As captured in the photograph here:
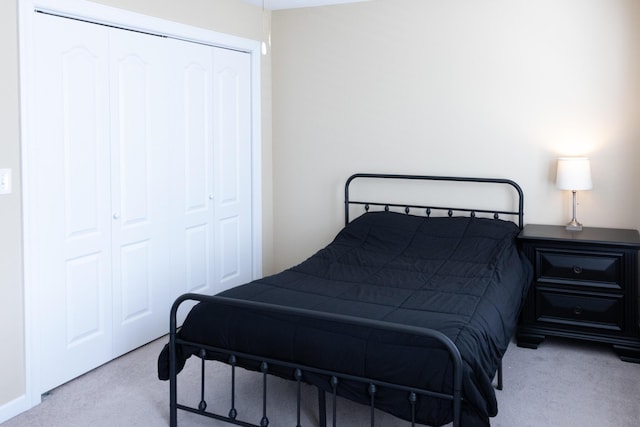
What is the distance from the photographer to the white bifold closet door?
129 inches

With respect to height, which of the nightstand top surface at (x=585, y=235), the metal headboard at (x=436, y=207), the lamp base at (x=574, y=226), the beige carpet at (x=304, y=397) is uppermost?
the metal headboard at (x=436, y=207)

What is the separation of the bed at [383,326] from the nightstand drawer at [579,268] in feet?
0.41

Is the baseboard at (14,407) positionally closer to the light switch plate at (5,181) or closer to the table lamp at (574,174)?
the light switch plate at (5,181)

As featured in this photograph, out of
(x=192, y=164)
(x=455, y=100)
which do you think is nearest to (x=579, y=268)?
(x=455, y=100)

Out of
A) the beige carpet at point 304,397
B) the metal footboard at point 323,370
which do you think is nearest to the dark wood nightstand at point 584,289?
the beige carpet at point 304,397

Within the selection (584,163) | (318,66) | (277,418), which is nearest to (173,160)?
(318,66)

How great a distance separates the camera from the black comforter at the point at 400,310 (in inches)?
94.7

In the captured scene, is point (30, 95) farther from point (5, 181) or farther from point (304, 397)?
point (304, 397)

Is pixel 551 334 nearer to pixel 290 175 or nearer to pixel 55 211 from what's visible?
pixel 290 175

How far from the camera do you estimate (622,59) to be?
13.2ft

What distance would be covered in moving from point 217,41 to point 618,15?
2.61 m

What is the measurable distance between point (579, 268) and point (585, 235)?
0.71 ft

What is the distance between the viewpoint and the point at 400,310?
2850 millimetres

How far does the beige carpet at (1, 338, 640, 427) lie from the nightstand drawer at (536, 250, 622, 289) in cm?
46
